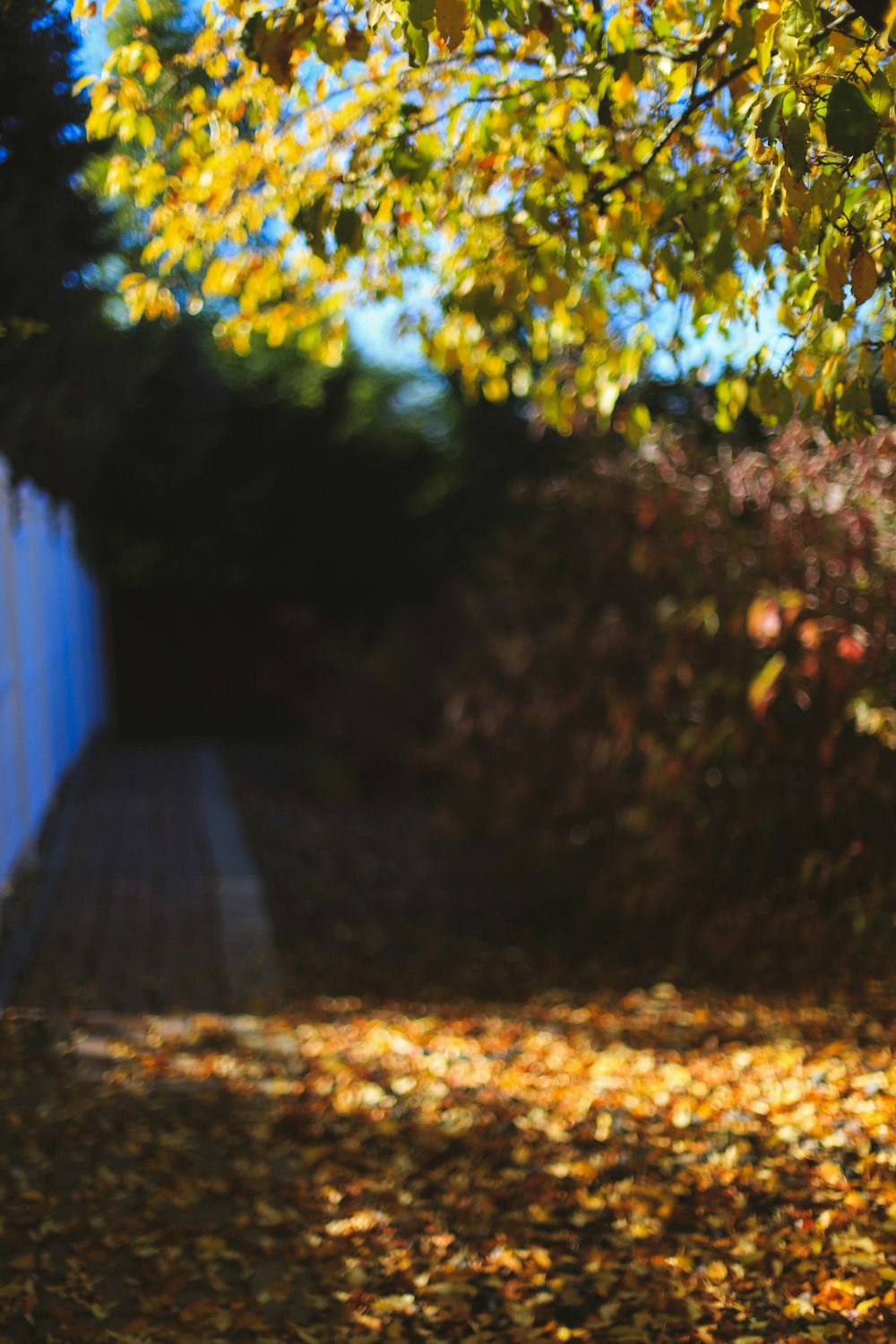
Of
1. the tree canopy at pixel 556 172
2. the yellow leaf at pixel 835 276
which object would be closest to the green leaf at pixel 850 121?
the tree canopy at pixel 556 172

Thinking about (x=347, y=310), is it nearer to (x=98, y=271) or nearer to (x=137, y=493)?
(x=98, y=271)

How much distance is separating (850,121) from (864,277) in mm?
356

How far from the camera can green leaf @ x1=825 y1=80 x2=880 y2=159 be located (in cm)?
236

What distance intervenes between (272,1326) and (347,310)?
3.91 m

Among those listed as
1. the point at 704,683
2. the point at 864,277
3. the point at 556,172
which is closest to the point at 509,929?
the point at 704,683

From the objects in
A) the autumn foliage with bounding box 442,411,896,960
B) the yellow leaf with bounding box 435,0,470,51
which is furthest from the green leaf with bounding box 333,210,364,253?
the autumn foliage with bounding box 442,411,896,960

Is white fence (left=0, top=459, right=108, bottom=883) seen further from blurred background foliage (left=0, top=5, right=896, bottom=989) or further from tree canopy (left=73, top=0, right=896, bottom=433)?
tree canopy (left=73, top=0, right=896, bottom=433)

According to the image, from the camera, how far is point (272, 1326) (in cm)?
304

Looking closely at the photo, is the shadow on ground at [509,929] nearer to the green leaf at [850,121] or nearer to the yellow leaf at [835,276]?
the yellow leaf at [835,276]

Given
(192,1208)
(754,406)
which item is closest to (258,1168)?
(192,1208)

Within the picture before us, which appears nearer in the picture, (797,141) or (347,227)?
(797,141)

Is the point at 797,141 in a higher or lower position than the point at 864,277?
higher

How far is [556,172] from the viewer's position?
143 inches

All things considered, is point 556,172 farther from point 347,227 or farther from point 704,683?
point 704,683
